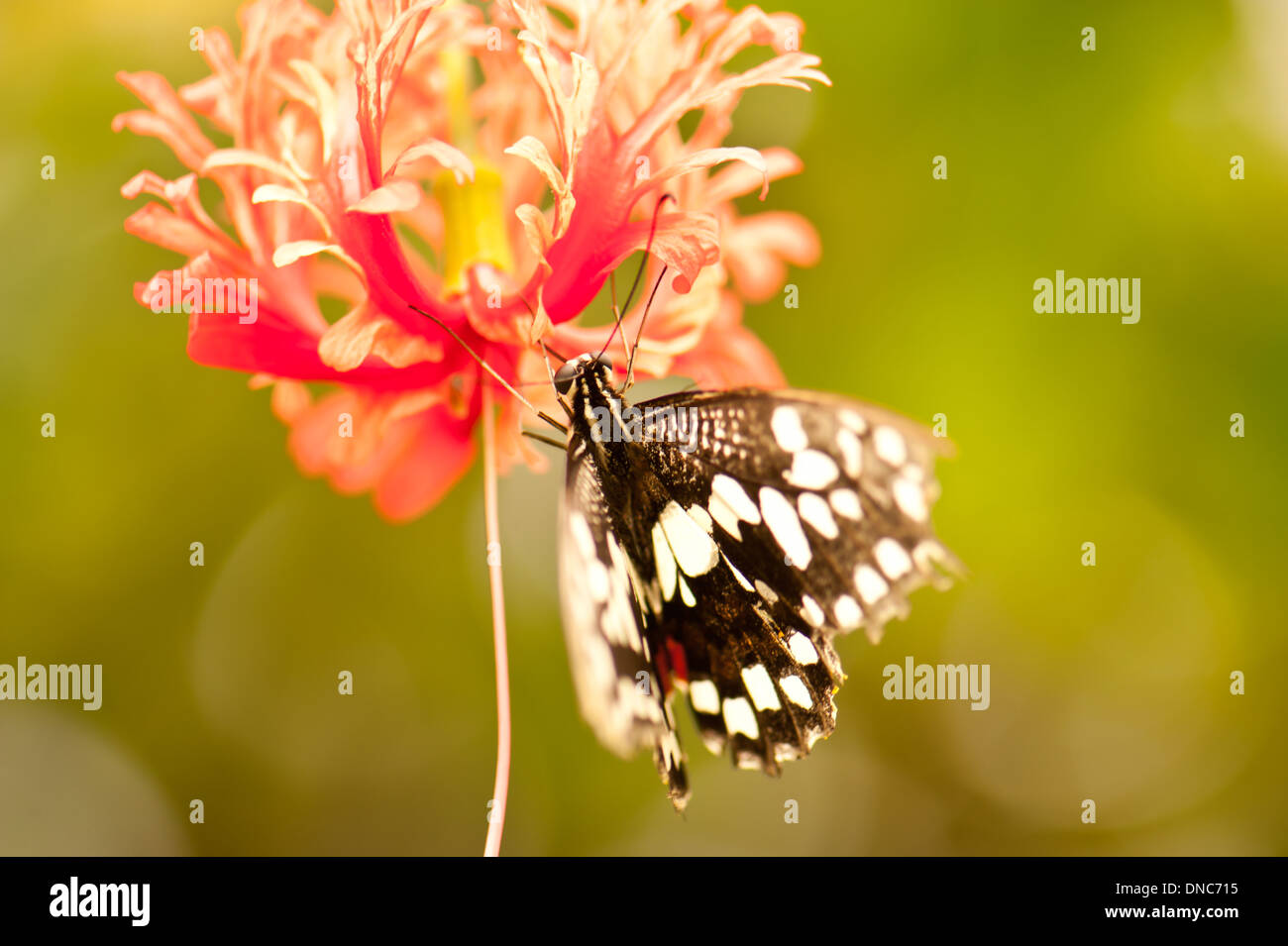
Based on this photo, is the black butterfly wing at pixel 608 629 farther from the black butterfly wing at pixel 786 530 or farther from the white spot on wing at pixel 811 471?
the white spot on wing at pixel 811 471

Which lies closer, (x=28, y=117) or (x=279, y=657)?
(x=28, y=117)

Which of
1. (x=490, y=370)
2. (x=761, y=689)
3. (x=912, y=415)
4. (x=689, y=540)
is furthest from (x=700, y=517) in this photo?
(x=912, y=415)

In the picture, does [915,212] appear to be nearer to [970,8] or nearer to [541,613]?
[970,8]

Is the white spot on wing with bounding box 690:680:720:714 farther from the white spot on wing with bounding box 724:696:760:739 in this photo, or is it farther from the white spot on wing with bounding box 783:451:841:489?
the white spot on wing with bounding box 783:451:841:489

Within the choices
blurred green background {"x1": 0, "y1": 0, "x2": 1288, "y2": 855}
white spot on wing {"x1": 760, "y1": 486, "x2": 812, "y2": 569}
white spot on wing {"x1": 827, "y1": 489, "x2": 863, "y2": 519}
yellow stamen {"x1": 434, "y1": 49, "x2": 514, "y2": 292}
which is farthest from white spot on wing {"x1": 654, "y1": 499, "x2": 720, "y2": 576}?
blurred green background {"x1": 0, "y1": 0, "x2": 1288, "y2": 855}

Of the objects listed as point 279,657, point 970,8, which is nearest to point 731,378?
point 970,8

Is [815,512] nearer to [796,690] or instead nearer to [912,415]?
[796,690]
